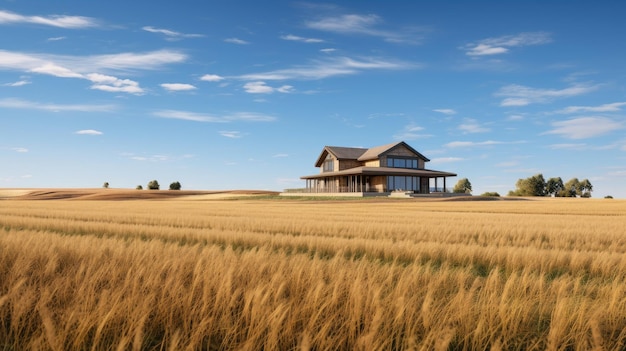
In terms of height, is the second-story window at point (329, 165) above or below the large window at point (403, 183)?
above

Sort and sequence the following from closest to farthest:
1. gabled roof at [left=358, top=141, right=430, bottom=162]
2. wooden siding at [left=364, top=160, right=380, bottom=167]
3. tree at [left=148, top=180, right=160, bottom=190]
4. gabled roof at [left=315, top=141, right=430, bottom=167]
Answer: gabled roof at [left=358, top=141, right=430, bottom=162], wooden siding at [left=364, top=160, right=380, bottom=167], gabled roof at [left=315, top=141, right=430, bottom=167], tree at [left=148, top=180, right=160, bottom=190]

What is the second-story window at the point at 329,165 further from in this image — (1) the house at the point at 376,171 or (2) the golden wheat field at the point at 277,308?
(2) the golden wheat field at the point at 277,308

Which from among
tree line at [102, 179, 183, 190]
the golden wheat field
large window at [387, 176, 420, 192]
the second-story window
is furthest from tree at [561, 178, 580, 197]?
the golden wheat field

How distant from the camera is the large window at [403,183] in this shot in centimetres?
6294

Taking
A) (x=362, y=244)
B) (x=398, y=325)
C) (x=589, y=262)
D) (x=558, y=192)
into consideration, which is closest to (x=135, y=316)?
(x=398, y=325)

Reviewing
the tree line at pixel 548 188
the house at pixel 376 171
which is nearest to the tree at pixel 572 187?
the tree line at pixel 548 188

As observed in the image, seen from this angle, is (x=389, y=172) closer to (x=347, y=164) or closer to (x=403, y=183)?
(x=403, y=183)

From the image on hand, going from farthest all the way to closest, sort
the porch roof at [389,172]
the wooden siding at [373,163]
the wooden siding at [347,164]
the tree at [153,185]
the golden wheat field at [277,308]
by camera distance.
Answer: the tree at [153,185]
the wooden siding at [347,164]
the wooden siding at [373,163]
the porch roof at [389,172]
the golden wheat field at [277,308]

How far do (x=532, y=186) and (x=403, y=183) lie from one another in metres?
40.8

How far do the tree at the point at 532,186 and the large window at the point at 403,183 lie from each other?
37.3 meters

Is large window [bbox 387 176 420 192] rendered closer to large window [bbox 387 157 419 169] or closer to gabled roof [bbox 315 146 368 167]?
large window [bbox 387 157 419 169]

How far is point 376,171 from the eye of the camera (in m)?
59.2

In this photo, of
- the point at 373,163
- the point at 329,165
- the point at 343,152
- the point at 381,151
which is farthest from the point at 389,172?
the point at 329,165

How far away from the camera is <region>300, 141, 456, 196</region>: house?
6247 cm
